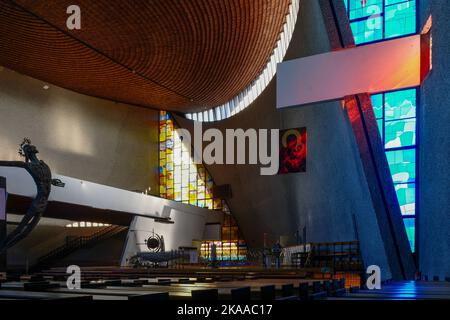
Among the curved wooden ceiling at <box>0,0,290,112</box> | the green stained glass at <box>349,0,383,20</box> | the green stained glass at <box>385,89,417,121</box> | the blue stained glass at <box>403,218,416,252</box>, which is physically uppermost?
the curved wooden ceiling at <box>0,0,290,112</box>

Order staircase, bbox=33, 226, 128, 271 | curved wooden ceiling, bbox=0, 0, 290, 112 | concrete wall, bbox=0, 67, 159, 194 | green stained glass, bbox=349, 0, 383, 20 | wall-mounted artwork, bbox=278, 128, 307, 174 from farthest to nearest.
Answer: staircase, bbox=33, 226, 128, 271 → concrete wall, bbox=0, 67, 159, 194 → curved wooden ceiling, bbox=0, 0, 290, 112 → wall-mounted artwork, bbox=278, 128, 307, 174 → green stained glass, bbox=349, 0, 383, 20

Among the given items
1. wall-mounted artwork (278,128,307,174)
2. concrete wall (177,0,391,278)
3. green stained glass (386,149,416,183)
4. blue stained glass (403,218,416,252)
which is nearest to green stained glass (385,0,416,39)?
concrete wall (177,0,391,278)

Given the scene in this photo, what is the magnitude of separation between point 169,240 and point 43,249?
16.9ft

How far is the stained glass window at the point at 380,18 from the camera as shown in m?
8.95

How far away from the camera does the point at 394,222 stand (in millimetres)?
8094

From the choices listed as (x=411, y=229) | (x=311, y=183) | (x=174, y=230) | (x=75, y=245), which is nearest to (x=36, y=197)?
(x=411, y=229)

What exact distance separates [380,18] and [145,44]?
10.6 meters

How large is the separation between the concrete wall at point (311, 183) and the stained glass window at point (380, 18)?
711 millimetres

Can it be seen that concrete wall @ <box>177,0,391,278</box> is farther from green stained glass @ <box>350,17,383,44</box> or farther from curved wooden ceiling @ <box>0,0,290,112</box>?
curved wooden ceiling @ <box>0,0,290,112</box>

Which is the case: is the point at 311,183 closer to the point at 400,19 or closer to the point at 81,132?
the point at 400,19

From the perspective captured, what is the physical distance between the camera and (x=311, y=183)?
1677 cm

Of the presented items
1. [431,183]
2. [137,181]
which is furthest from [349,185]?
[137,181]

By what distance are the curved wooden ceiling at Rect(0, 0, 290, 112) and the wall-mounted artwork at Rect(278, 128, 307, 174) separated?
3.78m

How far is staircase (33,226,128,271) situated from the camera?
74.0ft
